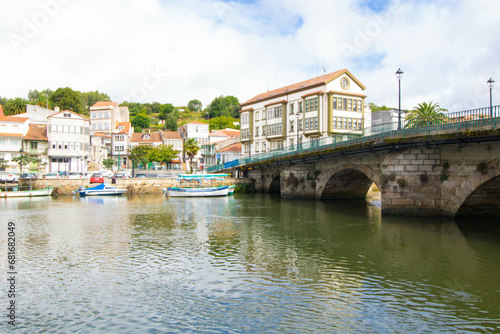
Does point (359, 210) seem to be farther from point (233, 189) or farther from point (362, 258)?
point (233, 189)

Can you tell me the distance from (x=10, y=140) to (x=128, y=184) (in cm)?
2906

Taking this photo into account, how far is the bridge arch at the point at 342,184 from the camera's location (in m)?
44.7

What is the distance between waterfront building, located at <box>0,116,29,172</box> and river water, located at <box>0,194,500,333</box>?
55.5m

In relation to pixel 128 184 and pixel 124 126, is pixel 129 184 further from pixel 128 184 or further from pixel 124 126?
pixel 124 126

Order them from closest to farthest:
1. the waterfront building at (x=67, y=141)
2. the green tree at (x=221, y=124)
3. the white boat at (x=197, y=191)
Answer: the white boat at (x=197, y=191), the waterfront building at (x=67, y=141), the green tree at (x=221, y=124)

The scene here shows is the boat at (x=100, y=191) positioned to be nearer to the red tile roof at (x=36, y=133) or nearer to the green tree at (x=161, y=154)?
the red tile roof at (x=36, y=133)

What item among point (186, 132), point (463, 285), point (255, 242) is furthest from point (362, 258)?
point (186, 132)

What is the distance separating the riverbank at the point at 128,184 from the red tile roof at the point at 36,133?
20.3 m

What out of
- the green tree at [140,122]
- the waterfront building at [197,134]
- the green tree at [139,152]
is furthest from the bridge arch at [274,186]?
the green tree at [140,122]

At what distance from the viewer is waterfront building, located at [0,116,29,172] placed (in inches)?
3004

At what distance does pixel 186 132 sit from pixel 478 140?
339 feet

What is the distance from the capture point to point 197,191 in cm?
5931

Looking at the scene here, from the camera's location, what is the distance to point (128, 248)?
70.0 feet

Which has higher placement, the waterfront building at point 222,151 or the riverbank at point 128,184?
the waterfront building at point 222,151
